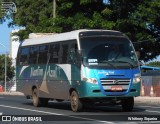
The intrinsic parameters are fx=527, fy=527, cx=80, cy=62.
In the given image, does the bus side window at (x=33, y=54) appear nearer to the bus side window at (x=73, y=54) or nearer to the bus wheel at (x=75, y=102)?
the bus side window at (x=73, y=54)

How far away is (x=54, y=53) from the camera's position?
22.5m

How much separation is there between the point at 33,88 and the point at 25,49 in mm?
2321

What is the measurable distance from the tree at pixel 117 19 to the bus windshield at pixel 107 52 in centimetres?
2104

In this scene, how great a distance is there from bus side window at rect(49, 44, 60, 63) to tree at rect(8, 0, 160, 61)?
61.6ft

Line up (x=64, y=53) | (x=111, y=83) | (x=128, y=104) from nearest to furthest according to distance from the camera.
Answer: (x=111, y=83) < (x=128, y=104) < (x=64, y=53)

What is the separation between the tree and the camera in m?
42.0

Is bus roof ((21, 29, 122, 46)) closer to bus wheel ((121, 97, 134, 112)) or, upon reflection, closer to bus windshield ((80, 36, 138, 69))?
bus windshield ((80, 36, 138, 69))

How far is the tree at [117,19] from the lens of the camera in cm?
4203

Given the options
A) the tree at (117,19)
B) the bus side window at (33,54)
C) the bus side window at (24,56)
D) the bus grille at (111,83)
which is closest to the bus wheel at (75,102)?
the bus grille at (111,83)

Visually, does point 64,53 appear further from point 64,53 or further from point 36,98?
point 36,98

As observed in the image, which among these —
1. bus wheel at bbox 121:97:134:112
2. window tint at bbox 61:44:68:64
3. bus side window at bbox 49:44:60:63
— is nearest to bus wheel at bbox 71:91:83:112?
window tint at bbox 61:44:68:64

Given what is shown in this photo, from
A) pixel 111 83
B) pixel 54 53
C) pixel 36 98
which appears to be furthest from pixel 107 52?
pixel 36 98

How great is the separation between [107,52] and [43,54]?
4.51 metres

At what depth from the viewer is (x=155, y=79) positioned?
120 feet
